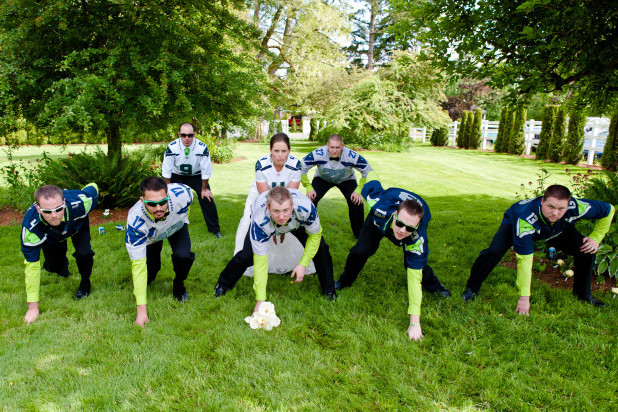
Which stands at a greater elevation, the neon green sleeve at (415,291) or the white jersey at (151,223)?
the white jersey at (151,223)

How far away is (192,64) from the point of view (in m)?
7.43

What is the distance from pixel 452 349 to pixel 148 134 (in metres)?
7.17

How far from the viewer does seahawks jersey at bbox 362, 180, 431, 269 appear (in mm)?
3705

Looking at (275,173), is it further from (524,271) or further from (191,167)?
(524,271)

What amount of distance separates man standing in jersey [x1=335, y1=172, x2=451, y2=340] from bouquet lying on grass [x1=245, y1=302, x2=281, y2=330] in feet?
3.64

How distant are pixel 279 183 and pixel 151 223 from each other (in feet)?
6.36

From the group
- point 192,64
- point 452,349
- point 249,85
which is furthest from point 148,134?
point 452,349

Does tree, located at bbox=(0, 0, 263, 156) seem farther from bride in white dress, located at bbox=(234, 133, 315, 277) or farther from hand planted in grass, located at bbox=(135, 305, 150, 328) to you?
hand planted in grass, located at bbox=(135, 305, 150, 328)

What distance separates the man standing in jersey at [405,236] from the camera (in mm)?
3568

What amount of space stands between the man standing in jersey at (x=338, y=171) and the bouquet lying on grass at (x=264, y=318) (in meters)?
2.37

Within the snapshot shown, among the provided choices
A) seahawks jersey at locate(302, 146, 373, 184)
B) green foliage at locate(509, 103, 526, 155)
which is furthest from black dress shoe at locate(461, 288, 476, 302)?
green foliage at locate(509, 103, 526, 155)

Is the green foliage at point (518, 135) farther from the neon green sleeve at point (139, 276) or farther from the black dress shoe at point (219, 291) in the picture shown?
the neon green sleeve at point (139, 276)

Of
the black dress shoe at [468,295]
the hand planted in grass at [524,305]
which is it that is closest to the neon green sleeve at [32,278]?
the black dress shoe at [468,295]

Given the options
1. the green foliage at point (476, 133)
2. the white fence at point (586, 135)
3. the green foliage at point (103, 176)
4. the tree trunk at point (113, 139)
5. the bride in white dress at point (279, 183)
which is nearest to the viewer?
the bride in white dress at point (279, 183)
